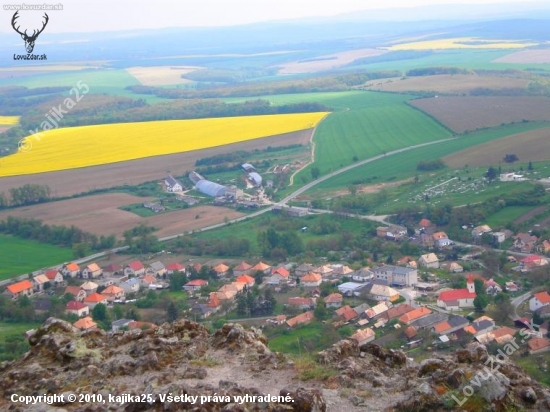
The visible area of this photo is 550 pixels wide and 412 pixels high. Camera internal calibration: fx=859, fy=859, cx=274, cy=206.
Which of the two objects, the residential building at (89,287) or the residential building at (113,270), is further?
the residential building at (113,270)

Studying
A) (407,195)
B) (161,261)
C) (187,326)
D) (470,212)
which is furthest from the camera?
(407,195)

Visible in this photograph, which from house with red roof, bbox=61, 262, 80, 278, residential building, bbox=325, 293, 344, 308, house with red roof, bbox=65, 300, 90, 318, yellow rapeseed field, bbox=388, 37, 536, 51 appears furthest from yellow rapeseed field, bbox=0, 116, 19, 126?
yellow rapeseed field, bbox=388, 37, 536, 51

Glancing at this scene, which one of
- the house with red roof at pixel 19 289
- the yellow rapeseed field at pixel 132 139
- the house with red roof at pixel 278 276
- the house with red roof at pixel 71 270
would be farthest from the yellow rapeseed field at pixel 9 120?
the house with red roof at pixel 278 276

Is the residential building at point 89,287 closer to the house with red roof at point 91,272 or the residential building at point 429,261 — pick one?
the house with red roof at point 91,272

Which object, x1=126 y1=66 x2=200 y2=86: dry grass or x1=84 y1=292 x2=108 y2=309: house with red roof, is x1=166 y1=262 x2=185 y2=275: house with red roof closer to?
x1=84 y1=292 x2=108 y2=309: house with red roof

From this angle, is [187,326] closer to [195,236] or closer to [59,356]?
[59,356]

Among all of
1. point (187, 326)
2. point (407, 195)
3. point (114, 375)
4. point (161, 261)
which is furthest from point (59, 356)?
point (407, 195)
